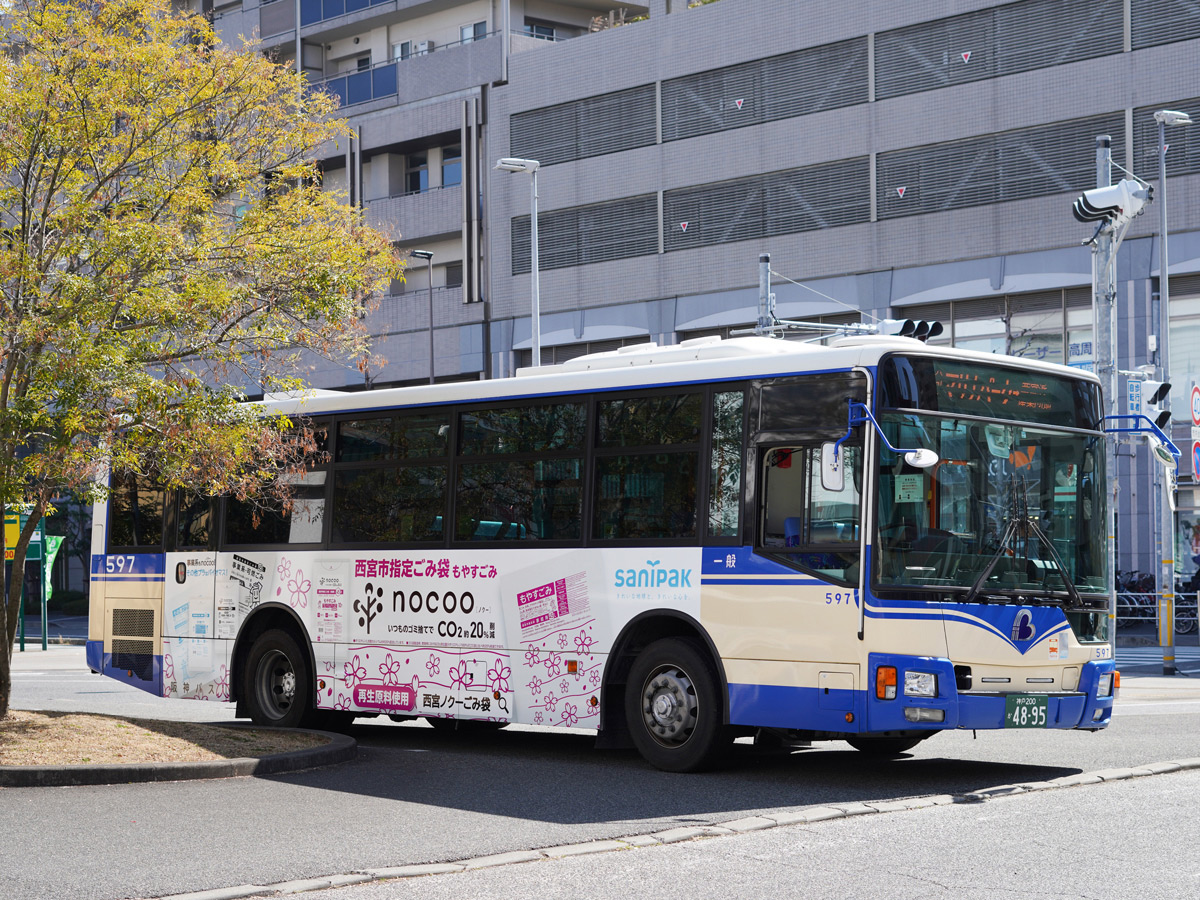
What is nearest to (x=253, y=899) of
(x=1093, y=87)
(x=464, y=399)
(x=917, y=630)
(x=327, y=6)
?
(x=917, y=630)

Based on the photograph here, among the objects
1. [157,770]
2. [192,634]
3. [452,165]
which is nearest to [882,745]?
[157,770]

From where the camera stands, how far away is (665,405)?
12.5 metres

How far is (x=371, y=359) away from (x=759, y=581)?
456 cm

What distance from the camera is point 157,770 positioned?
11.4 m

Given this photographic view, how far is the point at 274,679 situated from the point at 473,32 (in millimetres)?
43795

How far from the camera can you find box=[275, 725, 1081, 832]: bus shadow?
408 inches

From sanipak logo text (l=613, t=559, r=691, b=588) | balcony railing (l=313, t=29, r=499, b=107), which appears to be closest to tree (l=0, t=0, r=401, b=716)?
sanipak logo text (l=613, t=559, r=691, b=588)

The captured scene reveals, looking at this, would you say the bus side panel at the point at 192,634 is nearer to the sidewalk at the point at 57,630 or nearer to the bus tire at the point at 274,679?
the bus tire at the point at 274,679

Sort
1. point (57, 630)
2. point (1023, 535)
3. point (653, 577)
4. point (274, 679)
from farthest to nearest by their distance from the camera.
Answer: point (57, 630), point (274, 679), point (653, 577), point (1023, 535)

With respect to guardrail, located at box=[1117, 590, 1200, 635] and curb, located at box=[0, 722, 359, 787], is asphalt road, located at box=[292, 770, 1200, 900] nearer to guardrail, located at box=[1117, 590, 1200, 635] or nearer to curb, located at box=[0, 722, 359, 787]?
curb, located at box=[0, 722, 359, 787]

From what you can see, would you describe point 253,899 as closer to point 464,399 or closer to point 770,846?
point 770,846

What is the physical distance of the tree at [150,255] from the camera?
1253 centimetres

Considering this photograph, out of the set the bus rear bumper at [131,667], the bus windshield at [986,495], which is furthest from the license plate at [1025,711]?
the bus rear bumper at [131,667]

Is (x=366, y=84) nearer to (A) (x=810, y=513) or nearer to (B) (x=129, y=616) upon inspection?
(B) (x=129, y=616)
